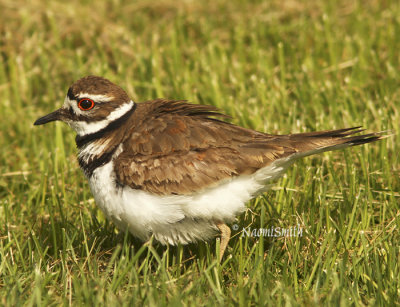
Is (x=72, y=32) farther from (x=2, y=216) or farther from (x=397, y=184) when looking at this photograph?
(x=397, y=184)

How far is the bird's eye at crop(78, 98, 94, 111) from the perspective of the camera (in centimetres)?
496

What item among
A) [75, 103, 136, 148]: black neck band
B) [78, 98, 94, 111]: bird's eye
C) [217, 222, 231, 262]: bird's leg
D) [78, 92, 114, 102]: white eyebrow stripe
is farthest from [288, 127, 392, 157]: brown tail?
[78, 98, 94, 111]: bird's eye

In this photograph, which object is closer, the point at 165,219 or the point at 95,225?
the point at 165,219

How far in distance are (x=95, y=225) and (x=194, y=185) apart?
4.28ft

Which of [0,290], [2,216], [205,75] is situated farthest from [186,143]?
[205,75]

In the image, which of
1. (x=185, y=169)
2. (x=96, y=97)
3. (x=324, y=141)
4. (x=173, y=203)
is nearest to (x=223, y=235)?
(x=173, y=203)

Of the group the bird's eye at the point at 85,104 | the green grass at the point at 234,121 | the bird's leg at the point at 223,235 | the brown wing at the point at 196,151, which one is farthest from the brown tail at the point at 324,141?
the bird's eye at the point at 85,104

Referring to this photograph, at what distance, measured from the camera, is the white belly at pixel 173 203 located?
450 cm

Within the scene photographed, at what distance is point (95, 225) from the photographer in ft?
17.5

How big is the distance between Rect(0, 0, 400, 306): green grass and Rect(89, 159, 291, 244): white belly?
0.23 metres

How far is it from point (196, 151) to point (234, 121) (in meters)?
2.45

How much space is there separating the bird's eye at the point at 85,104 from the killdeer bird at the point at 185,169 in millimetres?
331

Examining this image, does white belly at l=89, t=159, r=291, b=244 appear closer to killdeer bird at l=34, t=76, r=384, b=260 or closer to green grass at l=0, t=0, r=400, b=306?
killdeer bird at l=34, t=76, r=384, b=260

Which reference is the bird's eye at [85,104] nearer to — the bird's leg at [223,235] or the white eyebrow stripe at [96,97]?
the white eyebrow stripe at [96,97]
